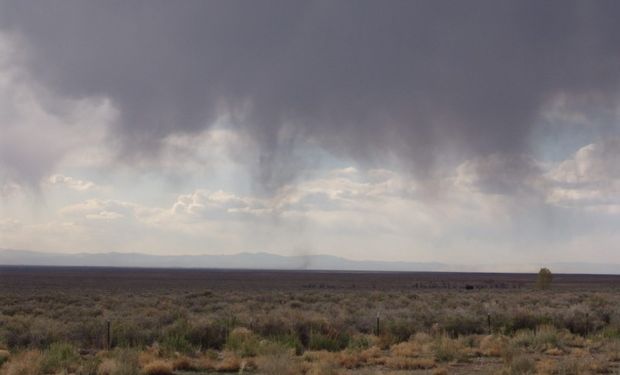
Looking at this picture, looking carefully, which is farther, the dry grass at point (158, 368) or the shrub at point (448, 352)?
the shrub at point (448, 352)

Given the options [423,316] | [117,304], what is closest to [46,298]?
[117,304]

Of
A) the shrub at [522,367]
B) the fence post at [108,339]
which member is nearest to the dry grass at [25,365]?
the fence post at [108,339]

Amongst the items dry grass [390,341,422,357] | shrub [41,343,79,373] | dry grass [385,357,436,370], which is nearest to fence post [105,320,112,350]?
shrub [41,343,79,373]

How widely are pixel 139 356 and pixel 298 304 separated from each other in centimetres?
2929

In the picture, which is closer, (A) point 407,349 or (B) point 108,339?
(A) point 407,349

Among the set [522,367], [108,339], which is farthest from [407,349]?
[108,339]

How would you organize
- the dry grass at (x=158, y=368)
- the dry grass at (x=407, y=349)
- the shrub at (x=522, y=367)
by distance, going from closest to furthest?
1. the shrub at (x=522, y=367)
2. the dry grass at (x=158, y=368)
3. the dry grass at (x=407, y=349)

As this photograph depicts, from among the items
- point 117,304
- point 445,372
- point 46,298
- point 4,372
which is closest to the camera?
point 4,372

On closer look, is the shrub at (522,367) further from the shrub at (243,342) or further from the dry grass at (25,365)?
the dry grass at (25,365)

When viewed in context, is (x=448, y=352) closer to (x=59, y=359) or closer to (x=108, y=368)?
(x=108, y=368)

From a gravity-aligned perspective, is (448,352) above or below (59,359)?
above

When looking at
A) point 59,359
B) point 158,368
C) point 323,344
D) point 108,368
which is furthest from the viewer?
point 323,344

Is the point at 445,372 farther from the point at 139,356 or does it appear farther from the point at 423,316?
the point at 423,316

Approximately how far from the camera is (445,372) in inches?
809
